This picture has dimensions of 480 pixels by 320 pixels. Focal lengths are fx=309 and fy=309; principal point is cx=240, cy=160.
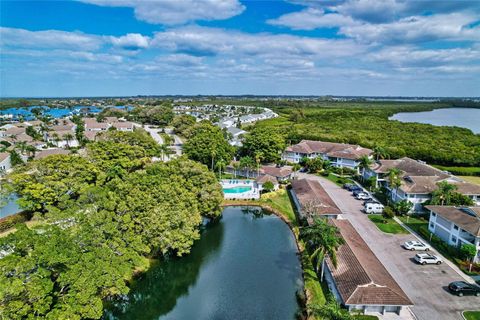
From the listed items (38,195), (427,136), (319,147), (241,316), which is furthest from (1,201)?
(427,136)

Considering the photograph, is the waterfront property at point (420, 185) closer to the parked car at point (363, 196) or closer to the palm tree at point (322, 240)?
the parked car at point (363, 196)

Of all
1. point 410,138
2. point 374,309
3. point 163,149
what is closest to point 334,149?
point 410,138

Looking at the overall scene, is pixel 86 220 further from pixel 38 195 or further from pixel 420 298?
pixel 420 298

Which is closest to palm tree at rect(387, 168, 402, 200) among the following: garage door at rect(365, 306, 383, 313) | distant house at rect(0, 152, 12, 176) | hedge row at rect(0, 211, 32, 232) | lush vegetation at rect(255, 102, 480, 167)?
lush vegetation at rect(255, 102, 480, 167)

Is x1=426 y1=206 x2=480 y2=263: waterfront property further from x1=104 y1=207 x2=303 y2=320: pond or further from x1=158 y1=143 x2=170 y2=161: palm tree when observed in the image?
x1=158 y1=143 x2=170 y2=161: palm tree

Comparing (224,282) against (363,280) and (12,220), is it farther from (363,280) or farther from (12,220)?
(12,220)

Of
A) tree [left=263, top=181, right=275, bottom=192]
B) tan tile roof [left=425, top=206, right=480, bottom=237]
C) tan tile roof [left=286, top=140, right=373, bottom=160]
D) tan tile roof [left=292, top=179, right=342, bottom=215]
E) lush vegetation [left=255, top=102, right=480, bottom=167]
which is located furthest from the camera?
lush vegetation [left=255, top=102, right=480, bottom=167]
